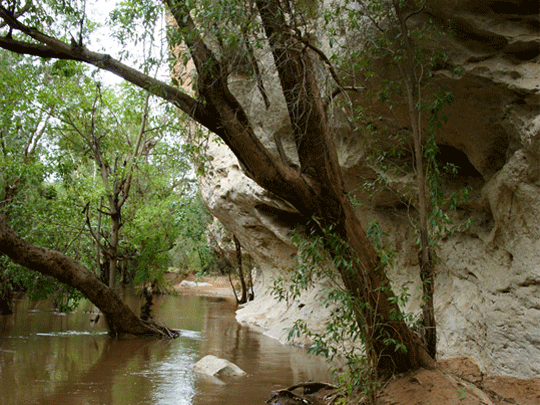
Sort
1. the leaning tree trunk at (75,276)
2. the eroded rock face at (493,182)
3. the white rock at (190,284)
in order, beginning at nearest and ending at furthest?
the eroded rock face at (493,182) < the leaning tree trunk at (75,276) < the white rock at (190,284)

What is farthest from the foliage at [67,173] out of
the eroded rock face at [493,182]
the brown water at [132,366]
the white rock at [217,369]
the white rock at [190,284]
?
the white rock at [190,284]

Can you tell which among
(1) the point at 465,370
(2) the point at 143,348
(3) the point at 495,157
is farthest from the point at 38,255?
(3) the point at 495,157

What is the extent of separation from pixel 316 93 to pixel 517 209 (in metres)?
3.16

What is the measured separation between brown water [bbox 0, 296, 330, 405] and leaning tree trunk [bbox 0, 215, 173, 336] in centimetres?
39

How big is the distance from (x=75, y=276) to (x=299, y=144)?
6.45 metres

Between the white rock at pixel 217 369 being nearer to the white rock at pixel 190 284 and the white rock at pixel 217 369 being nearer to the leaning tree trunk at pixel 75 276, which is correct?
the leaning tree trunk at pixel 75 276

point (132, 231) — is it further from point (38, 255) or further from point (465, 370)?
point (465, 370)

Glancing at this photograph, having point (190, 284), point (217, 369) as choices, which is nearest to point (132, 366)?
point (217, 369)

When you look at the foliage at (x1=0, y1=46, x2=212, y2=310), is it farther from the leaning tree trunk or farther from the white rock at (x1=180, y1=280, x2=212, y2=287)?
the white rock at (x1=180, y1=280, x2=212, y2=287)

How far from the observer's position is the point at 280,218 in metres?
13.4

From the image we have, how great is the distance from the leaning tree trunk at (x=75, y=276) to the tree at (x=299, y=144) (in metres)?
4.77

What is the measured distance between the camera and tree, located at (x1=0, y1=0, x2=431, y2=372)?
4793 mm

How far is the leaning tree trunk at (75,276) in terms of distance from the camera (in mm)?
8734

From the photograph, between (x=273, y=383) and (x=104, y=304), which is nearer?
(x=273, y=383)
